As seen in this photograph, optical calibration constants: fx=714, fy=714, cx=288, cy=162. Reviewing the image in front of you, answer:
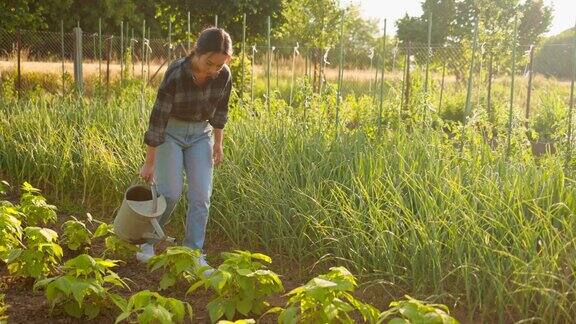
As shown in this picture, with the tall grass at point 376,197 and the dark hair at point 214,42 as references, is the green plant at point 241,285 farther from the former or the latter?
the dark hair at point 214,42

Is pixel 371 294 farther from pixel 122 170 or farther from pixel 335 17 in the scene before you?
pixel 335 17

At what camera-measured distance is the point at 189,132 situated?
153 inches

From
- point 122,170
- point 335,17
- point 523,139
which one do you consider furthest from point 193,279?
point 335,17

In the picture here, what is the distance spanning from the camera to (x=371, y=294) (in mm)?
3545

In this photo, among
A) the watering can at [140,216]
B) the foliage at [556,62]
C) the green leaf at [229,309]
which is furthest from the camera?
the foliage at [556,62]

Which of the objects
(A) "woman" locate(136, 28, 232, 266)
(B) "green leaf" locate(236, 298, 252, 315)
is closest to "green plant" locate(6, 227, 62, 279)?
(A) "woman" locate(136, 28, 232, 266)

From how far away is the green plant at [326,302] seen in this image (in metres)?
2.46

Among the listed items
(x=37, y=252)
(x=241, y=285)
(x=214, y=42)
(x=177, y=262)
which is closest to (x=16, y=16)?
(x=214, y=42)

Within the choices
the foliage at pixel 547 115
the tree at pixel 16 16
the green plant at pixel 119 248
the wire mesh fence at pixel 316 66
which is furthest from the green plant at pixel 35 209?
the tree at pixel 16 16

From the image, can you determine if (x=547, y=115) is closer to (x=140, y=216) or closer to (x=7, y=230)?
(x=140, y=216)

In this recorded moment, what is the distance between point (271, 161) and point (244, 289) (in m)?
1.78

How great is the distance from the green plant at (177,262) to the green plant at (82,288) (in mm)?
251

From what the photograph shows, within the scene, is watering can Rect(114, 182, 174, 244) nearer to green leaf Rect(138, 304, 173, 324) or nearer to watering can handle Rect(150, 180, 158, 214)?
watering can handle Rect(150, 180, 158, 214)

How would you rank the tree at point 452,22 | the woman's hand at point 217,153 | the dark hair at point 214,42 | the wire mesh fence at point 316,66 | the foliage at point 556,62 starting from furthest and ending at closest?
the tree at point 452,22
the foliage at point 556,62
the wire mesh fence at point 316,66
the woman's hand at point 217,153
the dark hair at point 214,42
